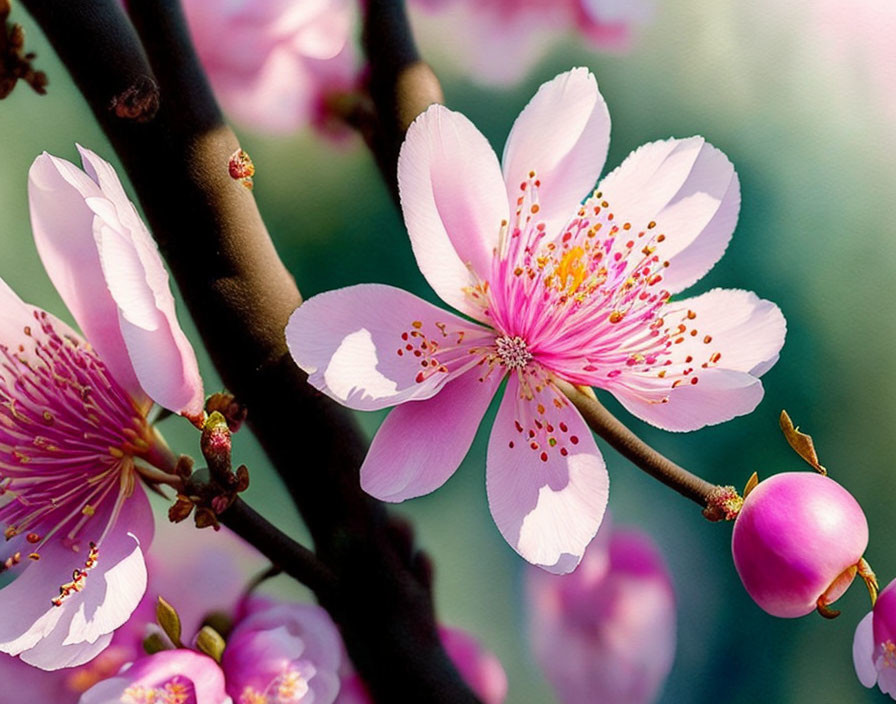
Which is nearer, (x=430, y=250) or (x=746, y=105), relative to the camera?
(x=430, y=250)

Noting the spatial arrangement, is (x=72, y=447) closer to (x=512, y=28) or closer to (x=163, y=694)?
(x=163, y=694)

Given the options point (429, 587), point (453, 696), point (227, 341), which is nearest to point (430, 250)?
point (227, 341)

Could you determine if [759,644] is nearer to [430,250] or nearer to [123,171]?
[430,250]

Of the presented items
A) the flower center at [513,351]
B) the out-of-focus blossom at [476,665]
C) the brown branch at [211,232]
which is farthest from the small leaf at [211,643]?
the flower center at [513,351]

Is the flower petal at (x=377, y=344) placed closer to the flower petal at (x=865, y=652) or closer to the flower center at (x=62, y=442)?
the flower center at (x=62, y=442)

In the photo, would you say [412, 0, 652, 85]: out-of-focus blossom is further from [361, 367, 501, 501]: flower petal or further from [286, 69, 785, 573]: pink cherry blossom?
[361, 367, 501, 501]: flower petal

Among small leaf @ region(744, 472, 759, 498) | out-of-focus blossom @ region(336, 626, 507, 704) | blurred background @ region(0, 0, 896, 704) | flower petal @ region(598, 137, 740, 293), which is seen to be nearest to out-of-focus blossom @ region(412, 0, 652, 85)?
blurred background @ region(0, 0, 896, 704)
